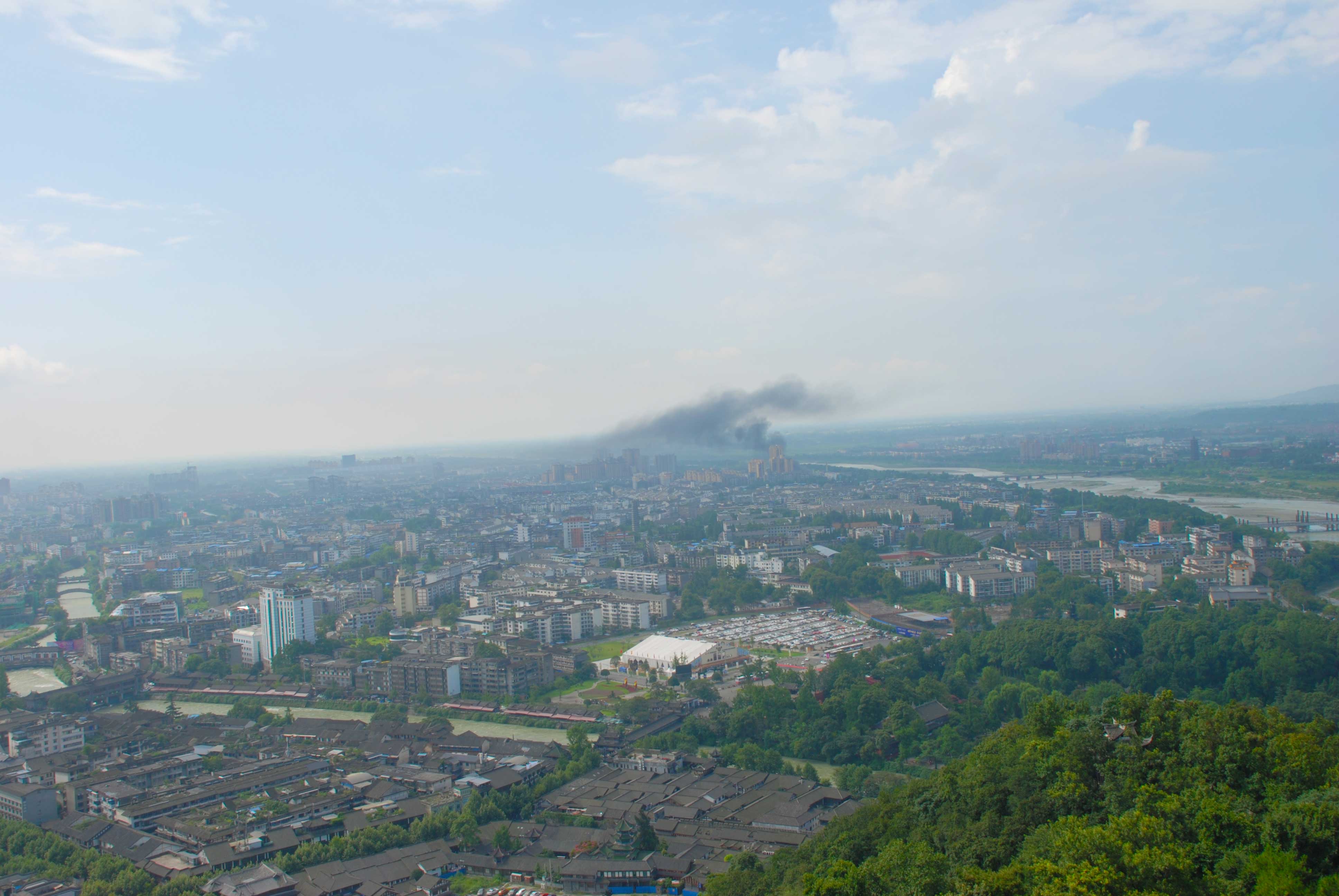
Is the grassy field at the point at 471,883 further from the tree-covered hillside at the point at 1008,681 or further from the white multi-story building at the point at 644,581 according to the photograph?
the white multi-story building at the point at 644,581

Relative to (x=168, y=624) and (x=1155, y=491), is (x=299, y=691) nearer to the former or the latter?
(x=168, y=624)

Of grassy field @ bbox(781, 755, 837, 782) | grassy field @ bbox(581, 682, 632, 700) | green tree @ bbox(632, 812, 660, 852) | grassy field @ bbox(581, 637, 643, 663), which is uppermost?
green tree @ bbox(632, 812, 660, 852)

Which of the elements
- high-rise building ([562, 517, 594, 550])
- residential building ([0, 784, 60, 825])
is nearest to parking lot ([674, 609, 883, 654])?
residential building ([0, 784, 60, 825])

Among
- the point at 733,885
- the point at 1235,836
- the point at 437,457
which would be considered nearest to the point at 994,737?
the point at 733,885

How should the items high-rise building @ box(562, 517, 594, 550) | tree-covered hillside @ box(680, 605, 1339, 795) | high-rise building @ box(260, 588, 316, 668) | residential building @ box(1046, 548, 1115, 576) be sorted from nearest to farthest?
tree-covered hillside @ box(680, 605, 1339, 795)
high-rise building @ box(260, 588, 316, 668)
residential building @ box(1046, 548, 1115, 576)
high-rise building @ box(562, 517, 594, 550)

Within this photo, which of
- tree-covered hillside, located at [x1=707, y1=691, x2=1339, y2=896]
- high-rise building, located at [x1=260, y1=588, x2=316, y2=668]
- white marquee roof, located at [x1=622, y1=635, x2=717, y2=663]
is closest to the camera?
tree-covered hillside, located at [x1=707, y1=691, x2=1339, y2=896]

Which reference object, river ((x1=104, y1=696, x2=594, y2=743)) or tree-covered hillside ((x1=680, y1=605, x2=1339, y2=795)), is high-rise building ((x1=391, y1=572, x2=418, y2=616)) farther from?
tree-covered hillside ((x1=680, y1=605, x2=1339, y2=795))

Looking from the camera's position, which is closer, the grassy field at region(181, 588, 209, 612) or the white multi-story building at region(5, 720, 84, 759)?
the white multi-story building at region(5, 720, 84, 759)

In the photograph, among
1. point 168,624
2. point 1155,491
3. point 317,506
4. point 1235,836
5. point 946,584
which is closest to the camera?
point 1235,836
